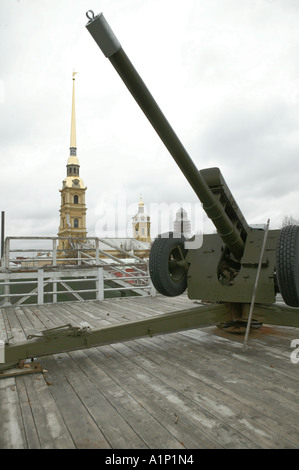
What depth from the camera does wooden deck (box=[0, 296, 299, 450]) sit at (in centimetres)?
204

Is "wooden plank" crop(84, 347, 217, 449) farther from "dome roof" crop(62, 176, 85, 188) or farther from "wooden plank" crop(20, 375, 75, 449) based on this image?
"dome roof" crop(62, 176, 85, 188)

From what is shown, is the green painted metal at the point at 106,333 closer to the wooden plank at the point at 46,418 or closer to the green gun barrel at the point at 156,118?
the wooden plank at the point at 46,418

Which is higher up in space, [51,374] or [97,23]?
[97,23]

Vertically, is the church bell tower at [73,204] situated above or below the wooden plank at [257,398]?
above

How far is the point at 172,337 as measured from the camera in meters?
4.69

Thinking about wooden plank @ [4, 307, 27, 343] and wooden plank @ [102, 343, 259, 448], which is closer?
wooden plank @ [102, 343, 259, 448]

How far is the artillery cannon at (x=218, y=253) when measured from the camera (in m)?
3.15

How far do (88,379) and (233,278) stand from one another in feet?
8.36

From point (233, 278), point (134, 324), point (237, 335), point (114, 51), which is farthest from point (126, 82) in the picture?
point (237, 335)

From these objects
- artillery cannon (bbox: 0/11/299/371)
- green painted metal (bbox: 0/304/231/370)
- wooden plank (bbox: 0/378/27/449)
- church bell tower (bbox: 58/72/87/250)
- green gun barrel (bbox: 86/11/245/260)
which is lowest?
wooden plank (bbox: 0/378/27/449)

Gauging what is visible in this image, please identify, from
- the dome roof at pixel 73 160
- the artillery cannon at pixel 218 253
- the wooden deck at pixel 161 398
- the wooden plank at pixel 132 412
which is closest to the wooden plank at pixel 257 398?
the wooden deck at pixel 161 398

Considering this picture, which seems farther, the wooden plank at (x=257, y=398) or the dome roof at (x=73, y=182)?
the dome roof at (x=73, y=182)

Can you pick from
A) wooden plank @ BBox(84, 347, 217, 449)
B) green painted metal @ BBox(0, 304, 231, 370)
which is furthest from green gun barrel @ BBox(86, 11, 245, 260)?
wooden plank @ BBox(84, 347, 217, 449)
